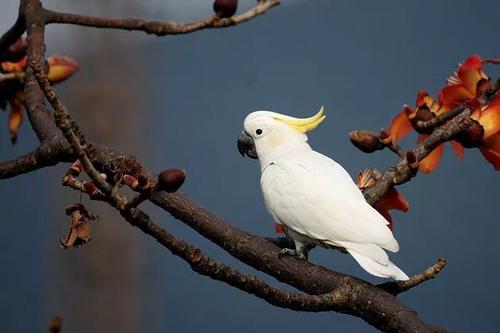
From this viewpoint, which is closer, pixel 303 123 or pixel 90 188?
pixel 90 188

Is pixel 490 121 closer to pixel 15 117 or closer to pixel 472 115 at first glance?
pixel 472 115

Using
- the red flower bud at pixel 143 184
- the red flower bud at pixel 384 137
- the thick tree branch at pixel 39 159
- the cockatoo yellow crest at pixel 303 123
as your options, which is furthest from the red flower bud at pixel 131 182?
the cockatoo yellow crest at pixel 303 123

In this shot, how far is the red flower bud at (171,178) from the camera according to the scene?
0.35 m

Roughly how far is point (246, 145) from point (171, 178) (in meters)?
0.44

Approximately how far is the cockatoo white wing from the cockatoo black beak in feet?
0.27

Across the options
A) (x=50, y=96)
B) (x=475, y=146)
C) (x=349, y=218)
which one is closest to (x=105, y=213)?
(x=349, y=218)

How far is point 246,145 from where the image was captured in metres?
0.79

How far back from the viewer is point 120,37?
68.0 inches

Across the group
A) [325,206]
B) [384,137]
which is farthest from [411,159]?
[325,206]

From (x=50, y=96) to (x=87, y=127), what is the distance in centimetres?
132

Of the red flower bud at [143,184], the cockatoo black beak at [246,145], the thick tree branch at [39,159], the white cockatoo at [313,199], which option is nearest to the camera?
Answer: the red flower bud at [143,184]

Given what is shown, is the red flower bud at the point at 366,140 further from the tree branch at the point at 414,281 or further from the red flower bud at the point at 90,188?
the red flower bud at the point at 90,188

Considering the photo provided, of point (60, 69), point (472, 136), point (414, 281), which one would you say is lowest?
point (414, 281)

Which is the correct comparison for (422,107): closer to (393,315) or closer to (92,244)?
(393,315)
